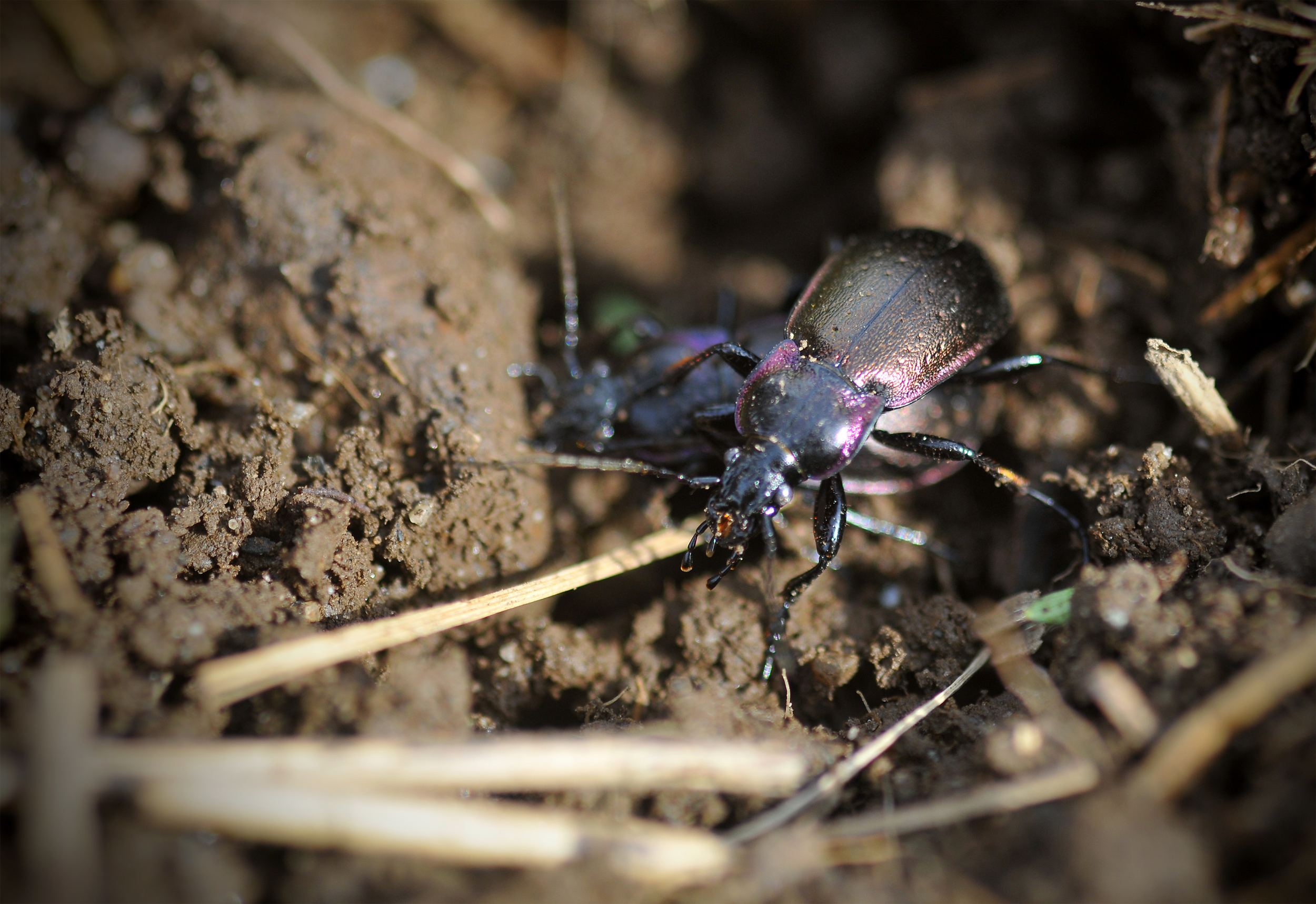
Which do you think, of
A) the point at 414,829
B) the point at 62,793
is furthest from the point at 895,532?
the point at 62,793

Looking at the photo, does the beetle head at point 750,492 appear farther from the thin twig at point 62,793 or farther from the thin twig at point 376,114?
the thin twig at point 376,114

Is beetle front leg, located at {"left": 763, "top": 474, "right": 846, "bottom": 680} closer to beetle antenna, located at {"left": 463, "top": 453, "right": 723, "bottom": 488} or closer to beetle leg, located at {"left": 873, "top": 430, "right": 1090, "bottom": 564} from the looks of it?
beetle leg, located at {"left": 873, "top": 430, "right": 1090, "bottom": 564}

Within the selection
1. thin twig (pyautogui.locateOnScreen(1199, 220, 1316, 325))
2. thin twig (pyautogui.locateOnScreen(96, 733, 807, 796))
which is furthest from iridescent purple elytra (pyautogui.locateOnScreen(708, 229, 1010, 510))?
thin twig (pyautogui.locateOnScreen(96, 733, 807, 796))

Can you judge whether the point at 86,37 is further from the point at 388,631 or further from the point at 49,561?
the point at 388,631

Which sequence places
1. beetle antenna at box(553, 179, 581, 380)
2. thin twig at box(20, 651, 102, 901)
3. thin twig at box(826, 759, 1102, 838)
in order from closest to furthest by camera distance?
thin twig at box(20, 651, 102, 901)
thin twig at box(826, 759, 1102, 838)
beetle antenna at box(553, 179, 581, 380)

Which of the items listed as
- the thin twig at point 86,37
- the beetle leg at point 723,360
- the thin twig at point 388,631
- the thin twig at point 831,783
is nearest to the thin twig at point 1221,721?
the thin twig at point 831,783

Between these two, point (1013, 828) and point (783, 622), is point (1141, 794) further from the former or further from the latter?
point (783, 622)

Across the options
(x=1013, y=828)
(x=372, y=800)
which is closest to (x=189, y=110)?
(x=372, y=800)
